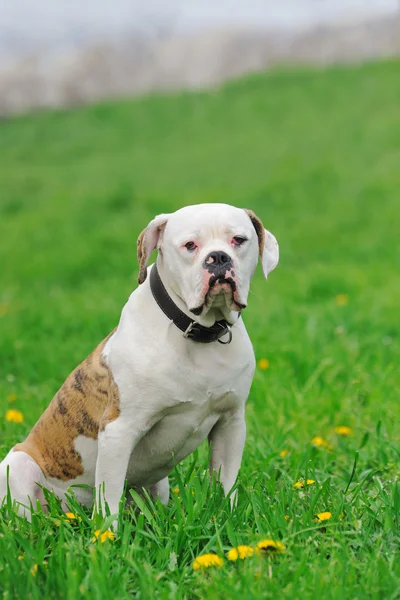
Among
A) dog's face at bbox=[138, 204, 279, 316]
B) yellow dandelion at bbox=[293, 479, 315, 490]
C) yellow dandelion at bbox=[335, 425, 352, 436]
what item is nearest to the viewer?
dog's face at bbox=[138, 204, 279, 316]

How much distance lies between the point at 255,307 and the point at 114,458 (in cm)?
356

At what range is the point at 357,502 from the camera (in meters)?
2.73

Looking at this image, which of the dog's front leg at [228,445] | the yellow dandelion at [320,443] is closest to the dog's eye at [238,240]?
the dog's front leg at [228,445]

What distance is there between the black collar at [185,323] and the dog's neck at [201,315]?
11mm

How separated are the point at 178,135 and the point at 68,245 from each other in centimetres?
502

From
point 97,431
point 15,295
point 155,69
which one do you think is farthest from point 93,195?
point 155,69

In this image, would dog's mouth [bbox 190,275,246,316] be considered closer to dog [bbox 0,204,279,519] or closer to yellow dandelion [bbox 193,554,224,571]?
dog [bbox 0,204,279,519]

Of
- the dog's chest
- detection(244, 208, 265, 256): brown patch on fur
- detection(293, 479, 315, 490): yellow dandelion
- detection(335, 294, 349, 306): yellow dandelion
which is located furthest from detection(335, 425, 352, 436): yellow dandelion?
detection(335, 294, 349, 306): yellow dandelion

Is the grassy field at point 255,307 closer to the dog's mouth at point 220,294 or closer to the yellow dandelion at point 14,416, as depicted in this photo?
the yellow dandelion at point 14,416

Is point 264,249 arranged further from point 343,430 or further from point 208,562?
point 343,430

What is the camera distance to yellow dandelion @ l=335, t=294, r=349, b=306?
5781mm

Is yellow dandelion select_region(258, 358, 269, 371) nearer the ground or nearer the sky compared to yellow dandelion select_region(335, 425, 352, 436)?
nearer the sky

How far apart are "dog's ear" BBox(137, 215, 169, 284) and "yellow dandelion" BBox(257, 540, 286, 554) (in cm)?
88

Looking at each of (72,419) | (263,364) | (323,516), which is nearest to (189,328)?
(72,419)
